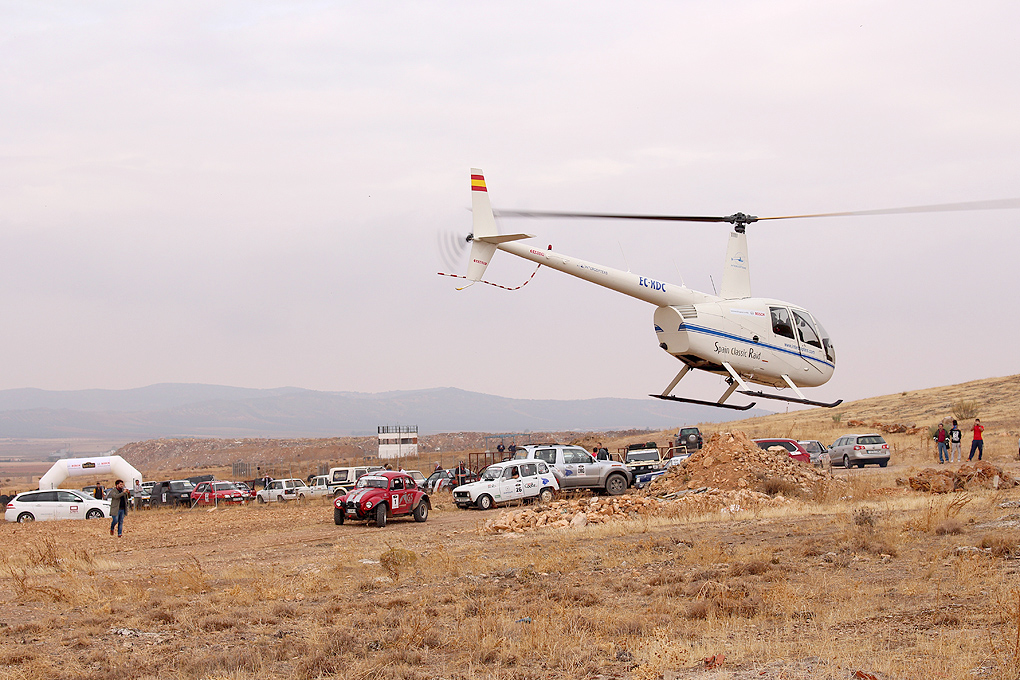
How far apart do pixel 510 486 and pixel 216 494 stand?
17.9 m

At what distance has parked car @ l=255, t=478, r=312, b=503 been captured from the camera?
1646 inches

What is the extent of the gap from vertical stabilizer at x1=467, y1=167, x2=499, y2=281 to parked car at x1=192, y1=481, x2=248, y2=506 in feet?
83.5

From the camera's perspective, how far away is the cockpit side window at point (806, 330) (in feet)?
71.7

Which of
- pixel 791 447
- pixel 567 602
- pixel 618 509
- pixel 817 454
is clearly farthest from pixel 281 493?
pixel 567 602

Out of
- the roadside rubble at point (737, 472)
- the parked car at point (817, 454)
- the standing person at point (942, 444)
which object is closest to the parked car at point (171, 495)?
the roadside rubble at point (737, 472)

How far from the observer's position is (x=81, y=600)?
46.5 ft

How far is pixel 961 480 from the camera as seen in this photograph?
84.2 ft

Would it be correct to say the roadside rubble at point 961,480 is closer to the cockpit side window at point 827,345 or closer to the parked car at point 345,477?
the cockpit side window at point 827,345

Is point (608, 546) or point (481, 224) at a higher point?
point (481, 224)

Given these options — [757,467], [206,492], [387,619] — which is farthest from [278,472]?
[387,619]

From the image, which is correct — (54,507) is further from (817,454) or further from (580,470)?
(817,454)

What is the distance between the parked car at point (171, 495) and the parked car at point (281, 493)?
3.21 m

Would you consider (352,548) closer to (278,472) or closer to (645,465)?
(645,465)

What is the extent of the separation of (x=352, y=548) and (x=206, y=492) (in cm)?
2327
